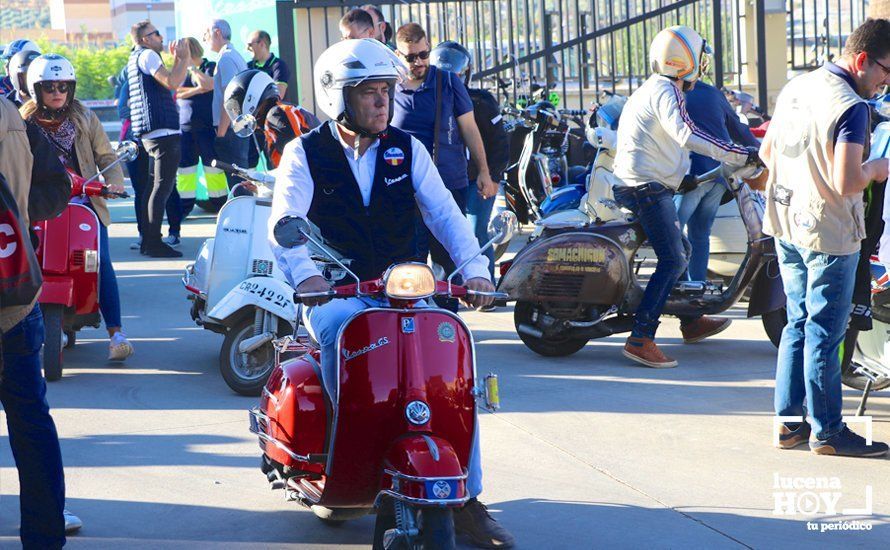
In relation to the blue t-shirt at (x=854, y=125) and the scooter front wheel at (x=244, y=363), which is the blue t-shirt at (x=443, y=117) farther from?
the blue t-shirt at (x=854, y=125)

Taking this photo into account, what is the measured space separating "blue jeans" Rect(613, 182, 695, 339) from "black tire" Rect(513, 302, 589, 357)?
0.43 metres

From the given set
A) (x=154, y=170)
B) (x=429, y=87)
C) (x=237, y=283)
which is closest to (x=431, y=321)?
(x=237, y=283)

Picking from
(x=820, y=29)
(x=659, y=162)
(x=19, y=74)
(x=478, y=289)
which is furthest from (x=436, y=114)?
(x=820, y=29)

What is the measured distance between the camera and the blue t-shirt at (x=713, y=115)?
728cm

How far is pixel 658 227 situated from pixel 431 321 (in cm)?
326

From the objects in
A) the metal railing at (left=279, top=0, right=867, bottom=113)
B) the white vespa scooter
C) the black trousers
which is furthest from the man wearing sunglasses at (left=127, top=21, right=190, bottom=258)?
the white vespa scooter

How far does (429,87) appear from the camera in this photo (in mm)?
7312

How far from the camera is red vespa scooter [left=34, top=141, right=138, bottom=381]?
21.5ft

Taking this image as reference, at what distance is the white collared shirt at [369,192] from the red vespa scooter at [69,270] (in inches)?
97.6

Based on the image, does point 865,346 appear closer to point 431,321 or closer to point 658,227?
point 658,227

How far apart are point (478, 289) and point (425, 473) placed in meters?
0.65

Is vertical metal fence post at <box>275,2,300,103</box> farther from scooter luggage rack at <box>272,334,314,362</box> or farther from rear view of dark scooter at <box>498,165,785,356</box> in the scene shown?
scooter luggage rack at <box>272,334,314,362</box>

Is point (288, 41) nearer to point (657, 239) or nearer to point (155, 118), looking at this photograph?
point (155, 118)

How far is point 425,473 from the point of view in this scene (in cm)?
358
